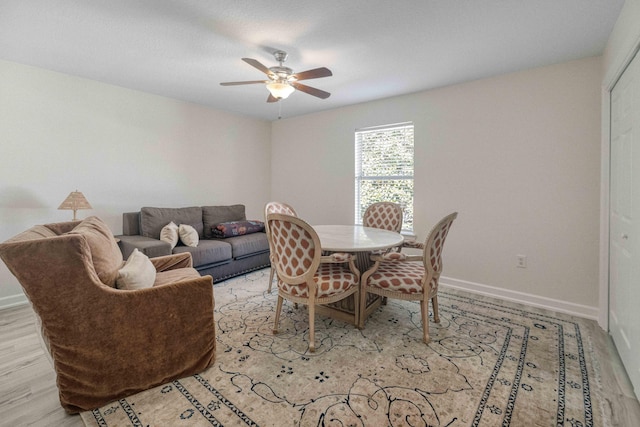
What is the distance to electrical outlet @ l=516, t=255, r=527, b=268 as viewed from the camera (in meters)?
3.08

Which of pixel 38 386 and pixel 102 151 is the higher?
pixel 102 151

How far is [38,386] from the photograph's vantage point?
176cm

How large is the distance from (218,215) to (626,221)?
430 cm

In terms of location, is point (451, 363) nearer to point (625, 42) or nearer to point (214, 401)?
point (214, 401)

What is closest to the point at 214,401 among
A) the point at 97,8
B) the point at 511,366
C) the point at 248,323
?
the point at 248,323

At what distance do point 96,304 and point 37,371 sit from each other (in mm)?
919

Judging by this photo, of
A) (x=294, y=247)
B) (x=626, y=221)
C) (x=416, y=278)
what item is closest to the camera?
(x=626, y=221)

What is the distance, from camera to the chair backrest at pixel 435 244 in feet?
7.10

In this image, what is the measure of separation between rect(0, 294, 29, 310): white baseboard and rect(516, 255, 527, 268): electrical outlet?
523cm

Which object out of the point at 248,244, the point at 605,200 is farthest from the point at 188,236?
the point at 605,200

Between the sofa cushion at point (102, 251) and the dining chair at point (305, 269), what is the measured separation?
1021 millimetres

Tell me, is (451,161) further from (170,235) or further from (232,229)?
(170,235)

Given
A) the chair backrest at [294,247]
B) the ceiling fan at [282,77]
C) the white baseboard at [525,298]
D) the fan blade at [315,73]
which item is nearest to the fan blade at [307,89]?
the ceiling fan at [282,77]

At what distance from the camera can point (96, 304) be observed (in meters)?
1.56
